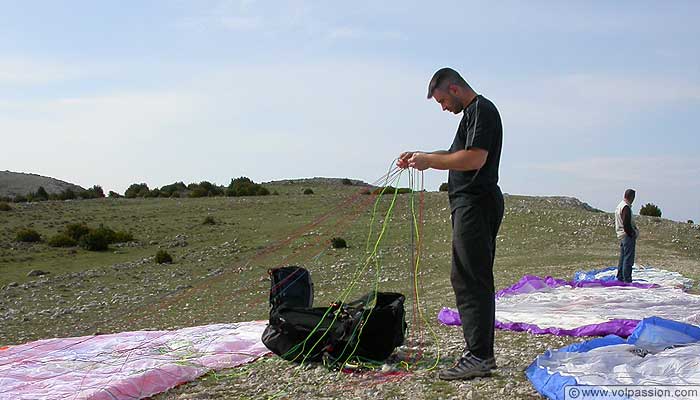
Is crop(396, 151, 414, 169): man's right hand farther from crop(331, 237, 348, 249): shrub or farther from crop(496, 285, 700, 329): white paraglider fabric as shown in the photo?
crop(331, 237, 348, 249): shrub

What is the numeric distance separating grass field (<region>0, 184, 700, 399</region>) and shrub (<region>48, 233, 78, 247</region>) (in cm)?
34

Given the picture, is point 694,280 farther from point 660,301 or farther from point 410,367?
point 410,367

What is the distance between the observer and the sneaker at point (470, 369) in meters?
5.25

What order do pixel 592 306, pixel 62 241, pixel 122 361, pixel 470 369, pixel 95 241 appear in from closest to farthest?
pixel 470 369
pixel 122 361
pixel 592 306
pixel 95 241
pixel 62 241

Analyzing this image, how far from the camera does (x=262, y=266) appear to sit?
19.8 m

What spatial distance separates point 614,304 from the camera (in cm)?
872

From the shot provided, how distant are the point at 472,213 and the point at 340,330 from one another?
1691mm

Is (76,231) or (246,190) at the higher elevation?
(246,190)

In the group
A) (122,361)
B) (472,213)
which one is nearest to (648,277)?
(472,213)

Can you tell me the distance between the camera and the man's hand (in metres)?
5.10

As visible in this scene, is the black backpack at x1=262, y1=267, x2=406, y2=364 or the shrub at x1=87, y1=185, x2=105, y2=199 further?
the shrub at x1=87, y1=185, x2=105, y2=199

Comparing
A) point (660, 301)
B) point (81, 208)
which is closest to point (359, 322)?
point (660, 301)

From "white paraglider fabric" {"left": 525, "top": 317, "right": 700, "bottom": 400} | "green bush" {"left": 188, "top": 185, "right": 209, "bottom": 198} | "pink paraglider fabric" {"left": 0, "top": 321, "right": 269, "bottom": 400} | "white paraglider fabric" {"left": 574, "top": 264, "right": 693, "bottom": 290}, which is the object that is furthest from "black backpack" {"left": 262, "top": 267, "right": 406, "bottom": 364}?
"green bush" {"left": 188, "top": 185, "right": 209, "bottom": 198}

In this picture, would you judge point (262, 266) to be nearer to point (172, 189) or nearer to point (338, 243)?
point (338, 243)
